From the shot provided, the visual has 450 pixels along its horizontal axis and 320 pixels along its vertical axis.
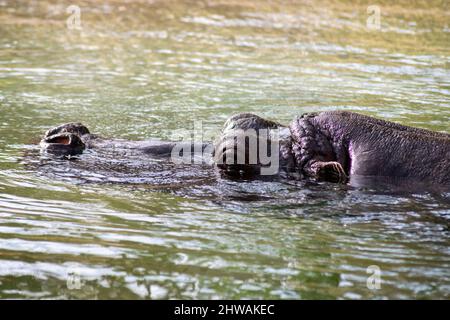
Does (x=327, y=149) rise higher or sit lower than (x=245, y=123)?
lower

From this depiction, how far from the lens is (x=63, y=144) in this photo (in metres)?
6.80

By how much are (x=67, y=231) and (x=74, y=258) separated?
56 cm

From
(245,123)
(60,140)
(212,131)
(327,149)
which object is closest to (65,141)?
(60,140)

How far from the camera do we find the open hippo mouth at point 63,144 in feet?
22.0

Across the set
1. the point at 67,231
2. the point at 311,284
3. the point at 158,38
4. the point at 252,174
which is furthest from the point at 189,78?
the point at 311,284

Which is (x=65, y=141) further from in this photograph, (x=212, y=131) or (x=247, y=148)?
(x=212, y=131)

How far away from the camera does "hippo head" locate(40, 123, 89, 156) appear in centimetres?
673

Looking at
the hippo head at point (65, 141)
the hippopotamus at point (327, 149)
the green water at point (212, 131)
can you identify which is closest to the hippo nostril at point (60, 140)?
the hippo head at point (65, 141)

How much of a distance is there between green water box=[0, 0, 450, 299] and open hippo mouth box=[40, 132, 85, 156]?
314mm

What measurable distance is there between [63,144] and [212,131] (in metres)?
2.12

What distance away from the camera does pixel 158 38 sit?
49.7ft

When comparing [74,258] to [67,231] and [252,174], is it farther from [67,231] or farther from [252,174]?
[252,174]

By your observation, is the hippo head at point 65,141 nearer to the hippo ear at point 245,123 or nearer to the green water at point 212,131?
the green water at point 212,131

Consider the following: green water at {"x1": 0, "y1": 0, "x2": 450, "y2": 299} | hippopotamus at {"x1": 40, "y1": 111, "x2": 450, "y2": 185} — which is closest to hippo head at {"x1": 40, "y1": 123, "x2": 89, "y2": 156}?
green water at {"x1": 0, "y1": 0, "x2": 450, "y2": 299}
